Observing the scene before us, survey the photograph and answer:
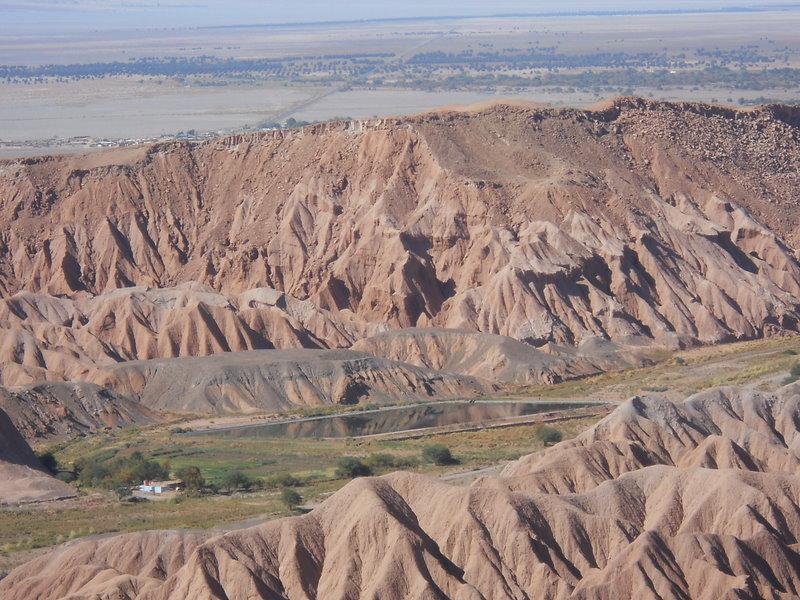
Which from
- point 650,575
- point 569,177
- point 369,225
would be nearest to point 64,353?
point 369,225

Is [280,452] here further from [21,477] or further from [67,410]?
[21,477]

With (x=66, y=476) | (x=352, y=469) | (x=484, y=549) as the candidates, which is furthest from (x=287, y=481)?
(x=484, y=549)

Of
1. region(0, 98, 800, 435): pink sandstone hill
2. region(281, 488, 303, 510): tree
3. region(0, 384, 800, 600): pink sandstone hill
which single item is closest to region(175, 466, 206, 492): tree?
region(281, 488, 303, 510): tree

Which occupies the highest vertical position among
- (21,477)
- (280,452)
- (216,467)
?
(21,477)

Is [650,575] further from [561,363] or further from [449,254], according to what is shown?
[449,254]

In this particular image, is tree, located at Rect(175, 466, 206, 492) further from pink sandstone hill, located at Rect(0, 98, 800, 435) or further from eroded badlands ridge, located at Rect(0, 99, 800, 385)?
eroded badlands ridge, located at Rect(0, 99, 800, 385)
